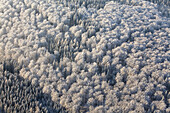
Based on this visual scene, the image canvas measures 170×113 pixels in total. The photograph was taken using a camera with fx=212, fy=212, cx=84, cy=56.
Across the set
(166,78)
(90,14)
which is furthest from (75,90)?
(90,14)

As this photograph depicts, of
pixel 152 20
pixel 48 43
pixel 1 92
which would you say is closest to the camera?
pixel 1 92

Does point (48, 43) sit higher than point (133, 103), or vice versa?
point (48, 43)

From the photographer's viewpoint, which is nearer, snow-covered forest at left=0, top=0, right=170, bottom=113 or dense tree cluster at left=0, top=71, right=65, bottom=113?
dense tree cluster at left=0, top=71, right=65, bottom=113

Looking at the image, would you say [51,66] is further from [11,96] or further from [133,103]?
[133,103]

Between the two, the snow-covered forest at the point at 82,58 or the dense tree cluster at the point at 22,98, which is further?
the snow-covered forest at the point at 82,58

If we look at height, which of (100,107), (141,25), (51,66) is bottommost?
(100,107)

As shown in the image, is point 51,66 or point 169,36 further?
point 169,36

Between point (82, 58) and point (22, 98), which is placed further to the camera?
point (82, 58)

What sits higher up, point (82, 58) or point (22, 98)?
point (82, 58)
